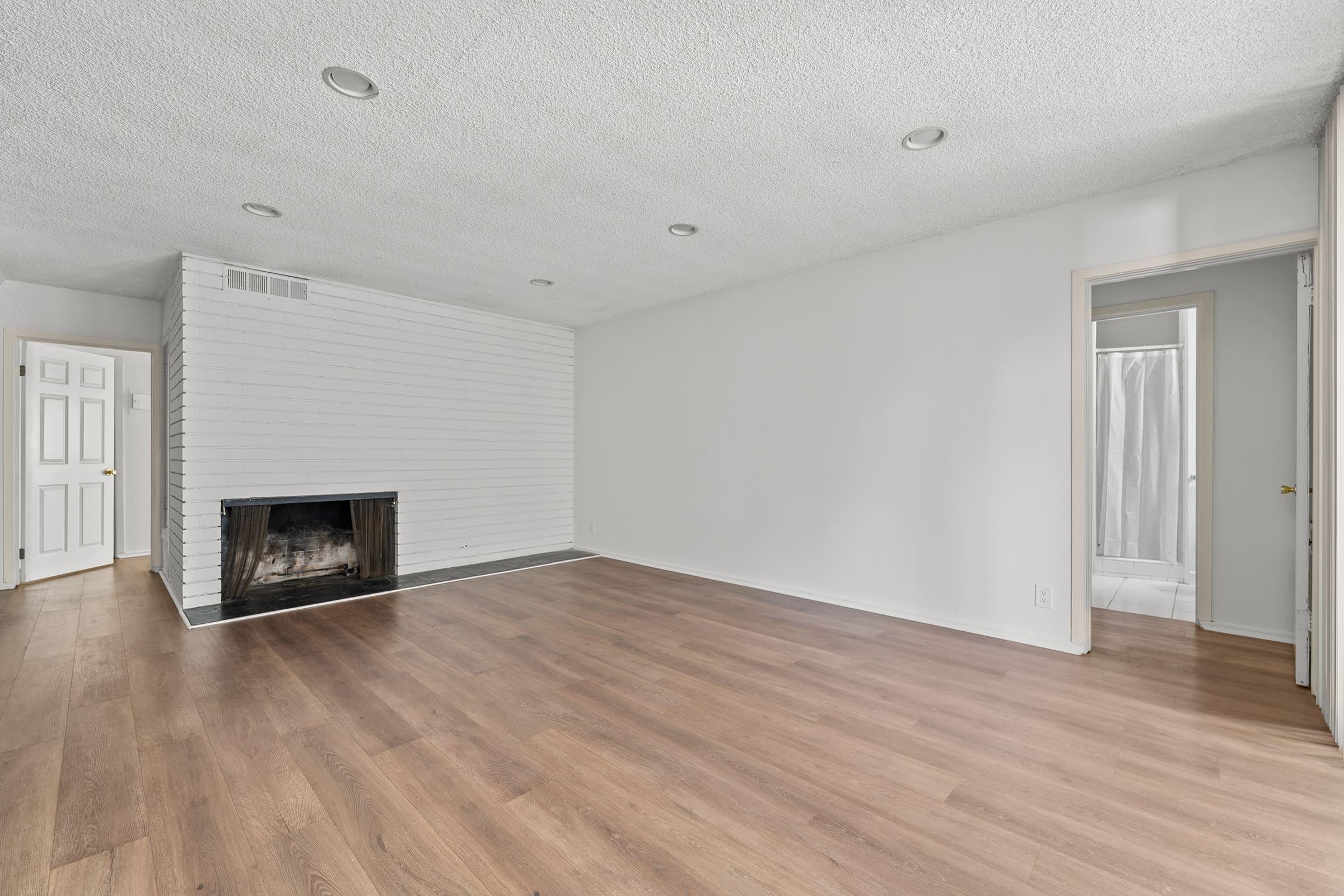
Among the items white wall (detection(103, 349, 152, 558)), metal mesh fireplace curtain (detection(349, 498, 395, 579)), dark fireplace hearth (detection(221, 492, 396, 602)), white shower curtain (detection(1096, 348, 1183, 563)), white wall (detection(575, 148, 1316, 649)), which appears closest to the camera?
white wall (detection(575, 148, 1316, 649))

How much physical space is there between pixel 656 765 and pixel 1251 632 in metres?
3.92

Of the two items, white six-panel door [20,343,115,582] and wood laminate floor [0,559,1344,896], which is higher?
white six-panel door [20,343,115,582]

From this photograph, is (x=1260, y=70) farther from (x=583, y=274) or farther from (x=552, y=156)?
(x=583, y=274)

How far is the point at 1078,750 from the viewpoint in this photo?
2.24 meters

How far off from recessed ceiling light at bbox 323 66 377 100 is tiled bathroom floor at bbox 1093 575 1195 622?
5474mm

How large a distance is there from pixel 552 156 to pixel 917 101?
63.5 inches

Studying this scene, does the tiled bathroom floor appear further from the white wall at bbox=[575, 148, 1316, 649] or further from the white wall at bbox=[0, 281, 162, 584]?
the white wall at bbox=[0, 281, 162, 584]

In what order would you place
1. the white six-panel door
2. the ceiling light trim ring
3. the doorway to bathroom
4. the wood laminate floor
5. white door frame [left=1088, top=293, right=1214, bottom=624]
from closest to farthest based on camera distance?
→ the wood laminate floor, the ceiling light trim ring, the doorway to bathroom, white door frame [left=1088, top=293, right=1214, bottom=624], the white six-panel door

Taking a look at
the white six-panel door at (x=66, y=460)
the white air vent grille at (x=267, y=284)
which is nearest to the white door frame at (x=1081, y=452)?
the white air vent grille at (x=267, y=284)

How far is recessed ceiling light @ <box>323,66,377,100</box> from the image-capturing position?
7.09 feet

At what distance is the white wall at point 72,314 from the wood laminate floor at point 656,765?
2736mm

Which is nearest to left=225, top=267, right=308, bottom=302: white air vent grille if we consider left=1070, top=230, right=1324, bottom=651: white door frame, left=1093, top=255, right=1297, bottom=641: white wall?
left=1070, top=230, right=1324, bottom=651: white door frame

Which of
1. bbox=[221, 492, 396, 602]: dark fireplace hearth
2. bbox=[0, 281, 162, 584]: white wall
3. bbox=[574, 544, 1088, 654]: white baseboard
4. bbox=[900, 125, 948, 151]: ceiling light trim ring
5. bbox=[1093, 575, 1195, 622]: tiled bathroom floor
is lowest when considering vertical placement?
bbox=[1093, 575, 1195, 622]: tiled bathroom floor

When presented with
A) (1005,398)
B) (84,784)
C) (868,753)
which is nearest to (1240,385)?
(1005,398)
